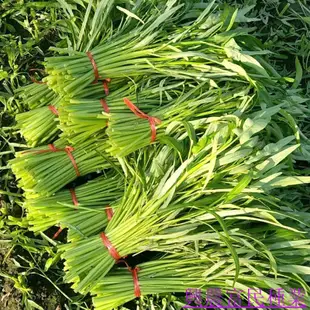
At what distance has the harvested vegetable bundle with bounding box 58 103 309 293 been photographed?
148 cm

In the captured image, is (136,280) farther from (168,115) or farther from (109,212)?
(168,115)

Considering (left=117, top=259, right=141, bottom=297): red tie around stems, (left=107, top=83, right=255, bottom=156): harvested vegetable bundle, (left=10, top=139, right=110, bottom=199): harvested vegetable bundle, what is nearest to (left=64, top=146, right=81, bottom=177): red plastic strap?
(left=10, top=139, right=110, bottom=199): harvested vegetable bundle

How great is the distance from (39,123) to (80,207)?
30 centimetres

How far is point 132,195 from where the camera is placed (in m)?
1.54

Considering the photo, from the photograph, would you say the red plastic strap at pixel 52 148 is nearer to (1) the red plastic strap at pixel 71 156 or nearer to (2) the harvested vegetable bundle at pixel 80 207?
(1) the red plastic strap at pixel 71 156

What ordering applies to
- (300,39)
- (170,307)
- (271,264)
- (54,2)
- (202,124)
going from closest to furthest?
(271,264), (202,124), (170,307), (54,2), (300,39)

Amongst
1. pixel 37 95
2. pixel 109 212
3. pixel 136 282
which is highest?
pixel 37 95

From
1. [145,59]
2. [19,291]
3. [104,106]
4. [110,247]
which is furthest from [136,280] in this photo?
[145,59]

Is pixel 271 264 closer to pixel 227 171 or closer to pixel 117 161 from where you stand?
pixel 227 171

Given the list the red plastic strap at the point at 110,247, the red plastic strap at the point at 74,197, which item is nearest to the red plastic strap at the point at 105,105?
the red plastic strap at the point at 74,197

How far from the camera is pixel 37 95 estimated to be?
1.70 m

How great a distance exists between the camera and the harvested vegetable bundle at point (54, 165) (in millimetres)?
1592

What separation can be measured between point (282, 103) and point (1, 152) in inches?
35.2

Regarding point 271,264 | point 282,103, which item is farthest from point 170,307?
point 282,103
